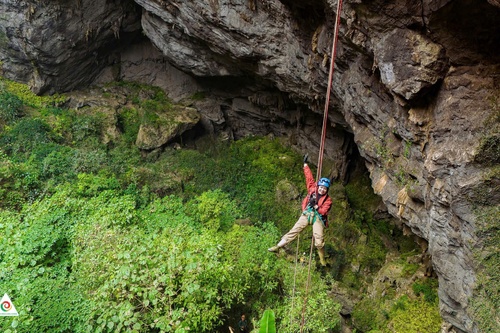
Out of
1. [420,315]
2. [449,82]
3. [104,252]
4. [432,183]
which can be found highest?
[449,82]

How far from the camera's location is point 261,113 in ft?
51.8

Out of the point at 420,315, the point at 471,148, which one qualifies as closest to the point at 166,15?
the point at 471,148

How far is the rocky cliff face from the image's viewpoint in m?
5.35

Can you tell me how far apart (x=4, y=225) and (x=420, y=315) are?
9955mm

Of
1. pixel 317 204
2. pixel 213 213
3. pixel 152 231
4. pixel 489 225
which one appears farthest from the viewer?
pixel 213 213

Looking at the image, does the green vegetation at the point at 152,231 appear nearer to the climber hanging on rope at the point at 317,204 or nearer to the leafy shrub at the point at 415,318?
the leafy shrub at the point at 415,318

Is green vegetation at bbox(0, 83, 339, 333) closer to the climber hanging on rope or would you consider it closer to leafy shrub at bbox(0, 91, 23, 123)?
leafy shrub at bbox(0, 91, 23, 123)

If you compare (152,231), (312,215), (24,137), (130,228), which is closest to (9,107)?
(24,137)

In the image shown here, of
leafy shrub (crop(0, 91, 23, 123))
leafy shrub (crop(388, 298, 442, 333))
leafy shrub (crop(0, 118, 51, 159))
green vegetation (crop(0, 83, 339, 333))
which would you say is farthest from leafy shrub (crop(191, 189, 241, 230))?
leafy shrub (crop(0, 91, 23, 123))

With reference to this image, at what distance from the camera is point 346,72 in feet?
27.7

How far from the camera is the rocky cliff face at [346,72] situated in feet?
17.6

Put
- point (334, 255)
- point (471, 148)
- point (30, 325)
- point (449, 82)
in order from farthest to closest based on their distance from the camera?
1. point (334, 255)
2. point (30, 325)
3. point (449, 82)
4. point (471, 148)

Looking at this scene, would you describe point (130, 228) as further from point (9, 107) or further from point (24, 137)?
point (9, 107)

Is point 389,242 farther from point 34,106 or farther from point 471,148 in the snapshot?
point 34,106
